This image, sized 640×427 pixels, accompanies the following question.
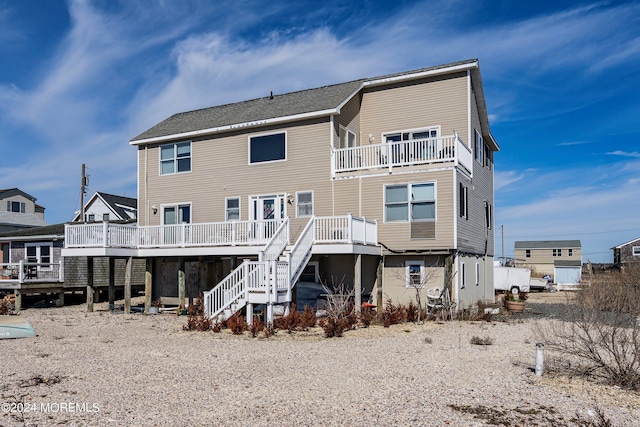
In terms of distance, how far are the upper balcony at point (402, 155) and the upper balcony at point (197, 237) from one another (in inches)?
92.4

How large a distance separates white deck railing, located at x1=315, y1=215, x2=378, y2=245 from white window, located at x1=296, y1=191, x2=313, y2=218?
2648 mm

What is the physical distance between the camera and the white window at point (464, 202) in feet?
69.2

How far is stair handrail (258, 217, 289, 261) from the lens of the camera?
58.9 ft

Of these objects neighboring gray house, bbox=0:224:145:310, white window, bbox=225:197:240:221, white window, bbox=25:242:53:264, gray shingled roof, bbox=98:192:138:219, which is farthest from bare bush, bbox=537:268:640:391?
gray shingled roof, bbox=98:192:138:219

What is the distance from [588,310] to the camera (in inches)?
406

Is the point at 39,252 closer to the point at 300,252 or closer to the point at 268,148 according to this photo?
the point at 268,148

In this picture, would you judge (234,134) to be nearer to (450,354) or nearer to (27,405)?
(450,354)

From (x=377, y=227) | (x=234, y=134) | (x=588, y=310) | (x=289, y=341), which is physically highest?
(x=234, y=134)

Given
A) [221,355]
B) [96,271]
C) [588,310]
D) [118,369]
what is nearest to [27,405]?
[118,369]

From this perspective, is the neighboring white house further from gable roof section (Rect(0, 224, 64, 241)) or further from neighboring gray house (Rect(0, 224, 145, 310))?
gable roof section (Rect(0, 224, 64, 241))

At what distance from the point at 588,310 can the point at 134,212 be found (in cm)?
4226

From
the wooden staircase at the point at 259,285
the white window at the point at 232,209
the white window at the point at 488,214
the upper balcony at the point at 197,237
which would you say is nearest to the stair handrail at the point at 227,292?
the wooden staircase at the point at 259,285

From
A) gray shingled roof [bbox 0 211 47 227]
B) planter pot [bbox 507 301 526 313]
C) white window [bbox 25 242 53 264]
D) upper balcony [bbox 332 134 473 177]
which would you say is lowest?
planter pot [bbox 507 301 526 313]

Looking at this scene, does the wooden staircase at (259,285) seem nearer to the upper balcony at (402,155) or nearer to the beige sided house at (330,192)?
the beige sided house at (330,192)
